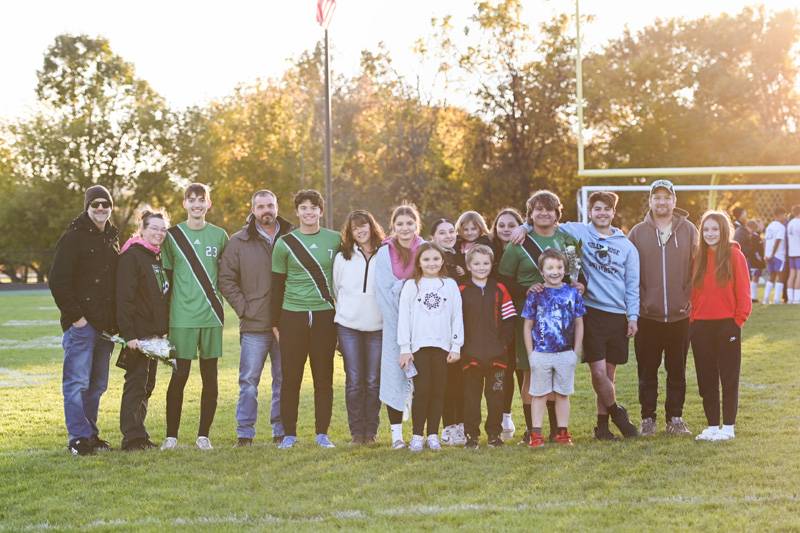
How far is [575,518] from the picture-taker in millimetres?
5258

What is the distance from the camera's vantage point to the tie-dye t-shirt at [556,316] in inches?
282

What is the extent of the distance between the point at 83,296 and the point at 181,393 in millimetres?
975

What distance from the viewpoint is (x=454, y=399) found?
7.64 m

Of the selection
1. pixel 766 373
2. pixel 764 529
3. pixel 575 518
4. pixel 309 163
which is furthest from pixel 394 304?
pixel 309 163

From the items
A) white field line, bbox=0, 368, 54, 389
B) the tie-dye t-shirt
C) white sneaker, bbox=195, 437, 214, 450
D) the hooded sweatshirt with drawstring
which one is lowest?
white field line, bbox=0, 368, 54, 389

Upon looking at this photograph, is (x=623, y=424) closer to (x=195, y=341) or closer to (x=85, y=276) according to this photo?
(x=195, y=341)

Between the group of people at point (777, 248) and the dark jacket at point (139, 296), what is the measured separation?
1464 centimetres

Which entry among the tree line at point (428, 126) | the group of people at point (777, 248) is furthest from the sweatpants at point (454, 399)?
the tree line at point (428, 126)

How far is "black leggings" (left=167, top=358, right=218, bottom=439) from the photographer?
746cm

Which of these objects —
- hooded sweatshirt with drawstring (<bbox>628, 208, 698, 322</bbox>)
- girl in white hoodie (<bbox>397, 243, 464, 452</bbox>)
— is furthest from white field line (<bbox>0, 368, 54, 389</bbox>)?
hooded sweatshirt with drawstring (<bbox>628, 208, 698, 322</bbox>)

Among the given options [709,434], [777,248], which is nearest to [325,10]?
[777,248]

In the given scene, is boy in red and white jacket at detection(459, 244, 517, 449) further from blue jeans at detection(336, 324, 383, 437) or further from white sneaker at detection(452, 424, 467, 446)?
blue jeans at detection(336, 324, 383, 437)

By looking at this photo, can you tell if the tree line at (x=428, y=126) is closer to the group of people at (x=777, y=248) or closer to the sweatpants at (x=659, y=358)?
the group of people at (x=777, y=248)

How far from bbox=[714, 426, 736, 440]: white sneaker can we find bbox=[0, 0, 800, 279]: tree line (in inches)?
1055
